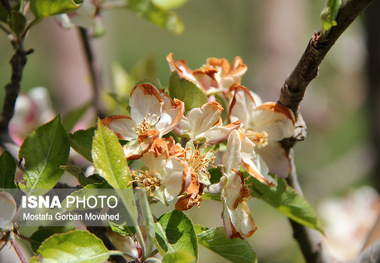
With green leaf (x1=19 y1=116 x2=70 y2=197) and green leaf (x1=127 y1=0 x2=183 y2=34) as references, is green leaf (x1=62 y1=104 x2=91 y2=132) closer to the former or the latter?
green leaf (x1=127 y1=0 x2=183 y2=34)

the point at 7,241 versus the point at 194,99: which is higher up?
the point at 194,99

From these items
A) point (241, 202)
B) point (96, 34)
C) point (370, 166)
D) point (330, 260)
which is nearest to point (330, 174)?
point (370, 166)

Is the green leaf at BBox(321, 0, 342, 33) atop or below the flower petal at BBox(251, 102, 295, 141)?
atop

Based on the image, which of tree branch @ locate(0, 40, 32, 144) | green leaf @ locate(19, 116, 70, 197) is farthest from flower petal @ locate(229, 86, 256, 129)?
tree branch @ locate(0, 40, 32, 144)

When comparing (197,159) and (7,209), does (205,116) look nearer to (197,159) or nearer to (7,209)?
(197,159)

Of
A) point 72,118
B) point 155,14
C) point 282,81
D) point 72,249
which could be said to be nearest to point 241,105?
point 72,249

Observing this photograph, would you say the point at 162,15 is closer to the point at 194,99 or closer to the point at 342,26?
the point at 194,99

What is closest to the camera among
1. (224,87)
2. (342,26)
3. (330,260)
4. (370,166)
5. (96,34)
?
(342,26)
